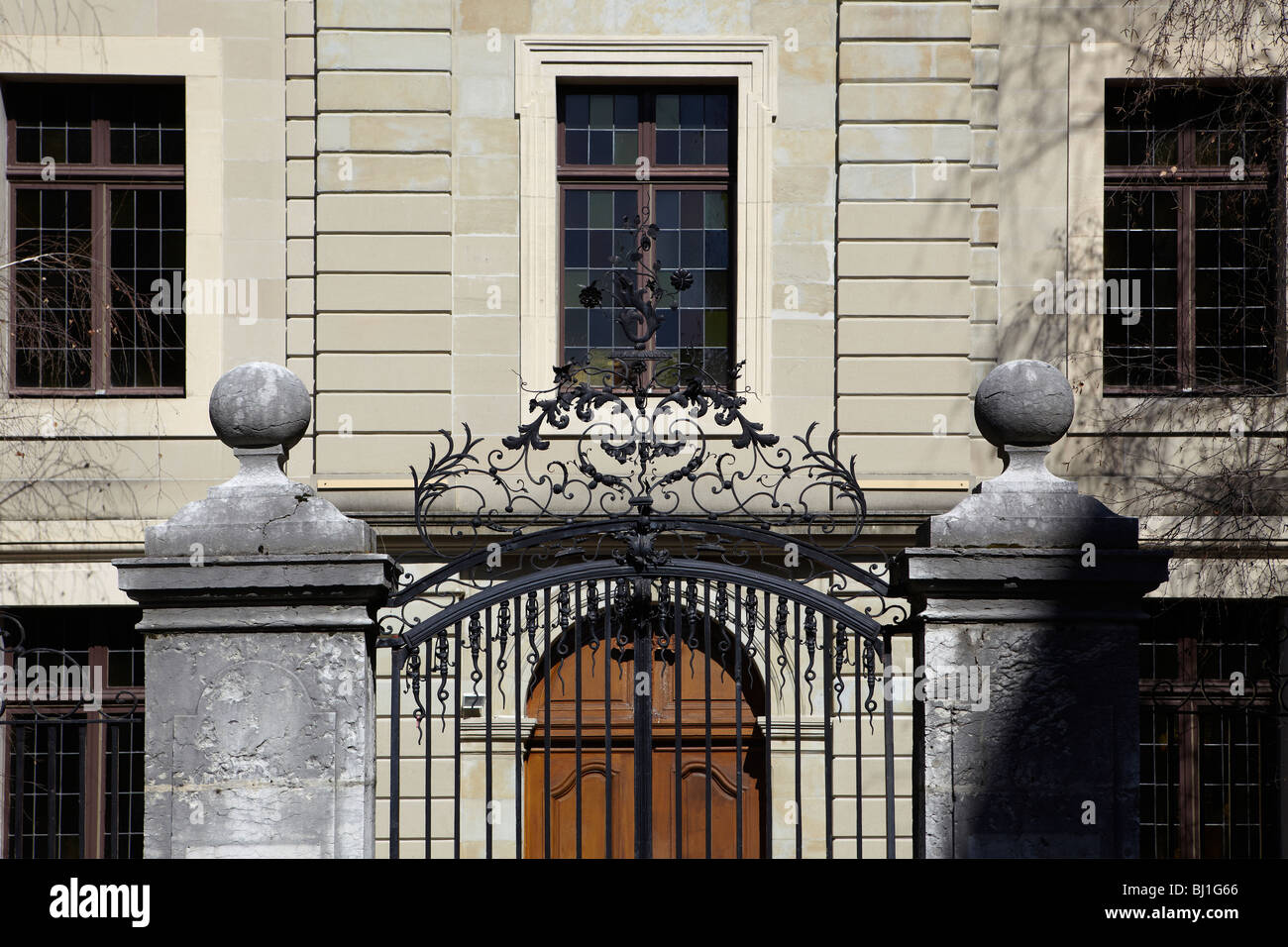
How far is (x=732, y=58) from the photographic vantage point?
12469 millimetres

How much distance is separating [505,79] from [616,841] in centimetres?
571

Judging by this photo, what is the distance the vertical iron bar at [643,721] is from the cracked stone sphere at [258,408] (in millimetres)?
1660

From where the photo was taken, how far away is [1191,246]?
12461 millimetres

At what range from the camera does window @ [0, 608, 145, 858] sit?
455 inches

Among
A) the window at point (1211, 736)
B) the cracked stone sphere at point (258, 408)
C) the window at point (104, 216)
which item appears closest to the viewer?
the cracked stone sphere at point (258, 408)

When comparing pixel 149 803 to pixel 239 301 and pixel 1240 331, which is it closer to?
pixel 239 301

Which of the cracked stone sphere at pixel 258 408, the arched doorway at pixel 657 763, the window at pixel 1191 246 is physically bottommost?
the arched doorway at pixel 657 763

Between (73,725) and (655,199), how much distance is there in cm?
574

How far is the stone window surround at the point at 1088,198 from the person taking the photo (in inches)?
484

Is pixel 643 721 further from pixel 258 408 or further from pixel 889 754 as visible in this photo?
pixel 258 408

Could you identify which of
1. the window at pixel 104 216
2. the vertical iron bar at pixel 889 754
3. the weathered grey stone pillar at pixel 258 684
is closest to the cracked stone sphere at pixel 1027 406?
the vertical iron bar at pixel 889 754

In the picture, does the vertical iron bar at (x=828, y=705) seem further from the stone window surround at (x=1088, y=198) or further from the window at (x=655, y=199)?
the stone window surround at (x=1088, y=198)
